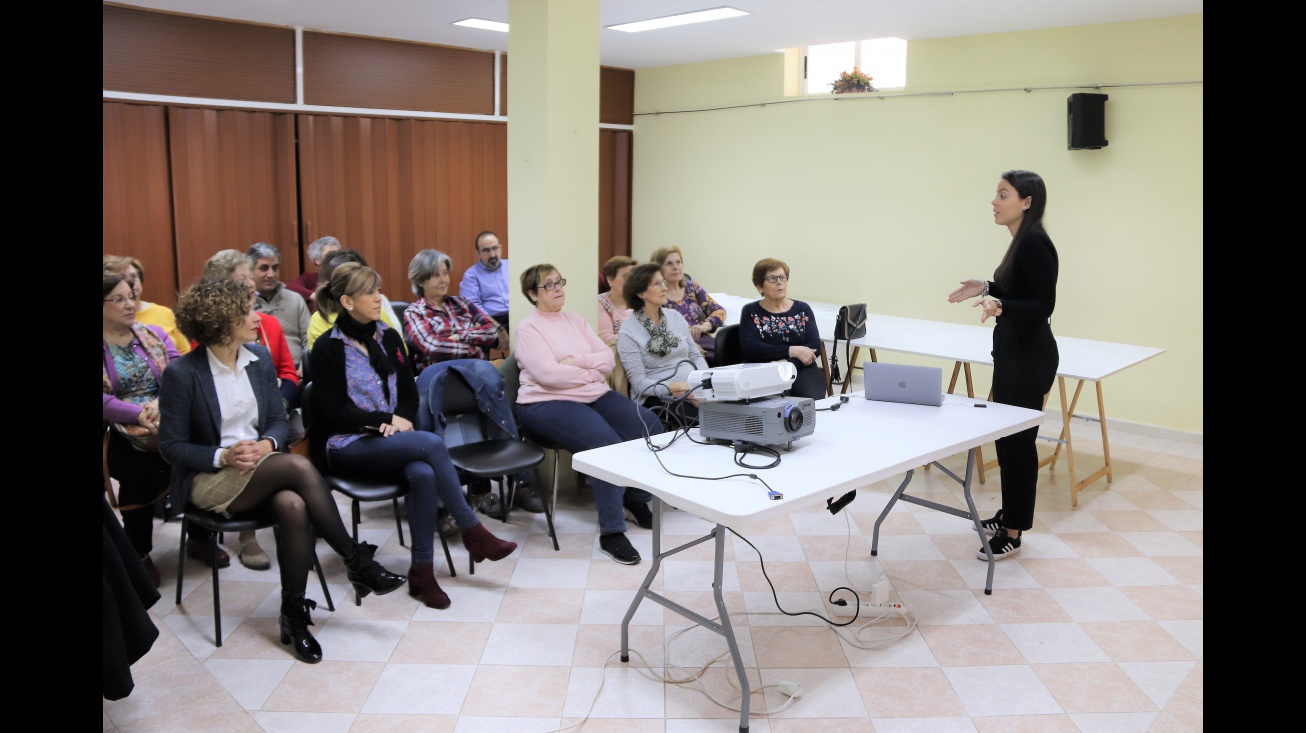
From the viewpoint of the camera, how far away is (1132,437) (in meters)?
6.20

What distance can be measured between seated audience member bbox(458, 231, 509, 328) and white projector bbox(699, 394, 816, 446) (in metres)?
3.54

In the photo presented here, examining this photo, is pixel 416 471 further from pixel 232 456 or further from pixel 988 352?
pixel 988 352

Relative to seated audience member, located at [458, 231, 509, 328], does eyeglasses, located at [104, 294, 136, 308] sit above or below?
below

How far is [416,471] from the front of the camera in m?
3.56

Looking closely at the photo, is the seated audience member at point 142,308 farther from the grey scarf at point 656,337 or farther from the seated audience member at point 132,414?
the grey scarf at point 656,337

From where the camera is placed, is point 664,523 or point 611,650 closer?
point 611,650

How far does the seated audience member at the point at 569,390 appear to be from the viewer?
4191 mm

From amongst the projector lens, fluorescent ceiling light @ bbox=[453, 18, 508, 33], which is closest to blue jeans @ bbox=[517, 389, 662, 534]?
the projector lens

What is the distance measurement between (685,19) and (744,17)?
0.42 meters

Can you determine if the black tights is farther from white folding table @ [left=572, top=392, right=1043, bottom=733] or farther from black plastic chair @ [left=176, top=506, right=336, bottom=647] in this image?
white folding table @ [left=572, top=392, right=1043, bottom=733]

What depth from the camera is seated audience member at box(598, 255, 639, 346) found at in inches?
203
